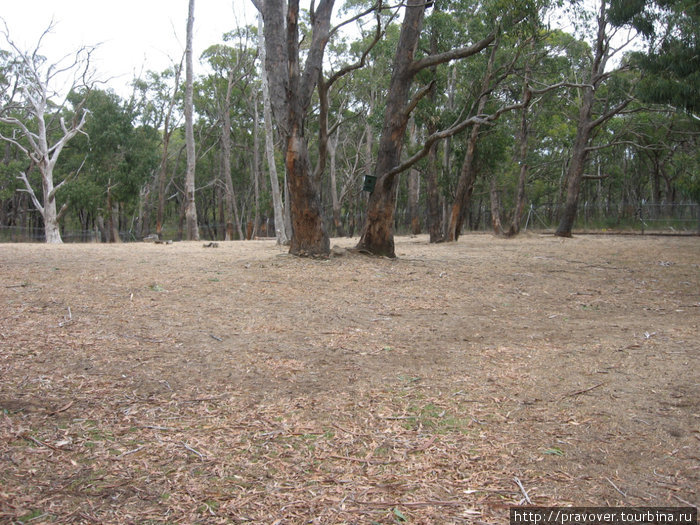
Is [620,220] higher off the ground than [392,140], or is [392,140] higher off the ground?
[392,140]

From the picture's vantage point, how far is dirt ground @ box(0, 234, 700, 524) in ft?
7.86

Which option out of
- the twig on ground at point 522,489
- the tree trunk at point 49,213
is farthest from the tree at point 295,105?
the tree trunk at point 49,213

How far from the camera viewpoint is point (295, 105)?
26.7 ft

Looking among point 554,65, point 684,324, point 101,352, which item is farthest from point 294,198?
point 554,65

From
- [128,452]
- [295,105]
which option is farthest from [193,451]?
[295,105]

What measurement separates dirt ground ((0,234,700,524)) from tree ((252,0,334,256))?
2.04m

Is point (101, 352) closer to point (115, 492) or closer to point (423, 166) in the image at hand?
point (115, 492)

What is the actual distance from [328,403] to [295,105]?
578 cm

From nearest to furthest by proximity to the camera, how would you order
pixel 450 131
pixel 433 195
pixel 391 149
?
pixel 450 131, pixel 391 149, pixel 433 195

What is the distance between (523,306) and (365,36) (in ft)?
77.1

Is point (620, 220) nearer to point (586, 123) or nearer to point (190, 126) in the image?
point (586, 123)

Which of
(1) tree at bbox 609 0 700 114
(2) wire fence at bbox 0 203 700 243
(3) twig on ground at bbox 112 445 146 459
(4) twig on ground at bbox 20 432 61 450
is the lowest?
(3) twig on ground at bbox 112 445 146 459

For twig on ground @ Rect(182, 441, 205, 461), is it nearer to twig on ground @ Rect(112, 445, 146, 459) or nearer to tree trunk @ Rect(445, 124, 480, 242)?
twig on ground @ Rect(112, 445, 146, 459)

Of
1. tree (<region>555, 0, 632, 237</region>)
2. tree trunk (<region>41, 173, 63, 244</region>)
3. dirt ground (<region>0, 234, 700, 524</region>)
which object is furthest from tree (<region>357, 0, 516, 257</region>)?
tree trunk (<region>41, 173, 63, 244</region>)
